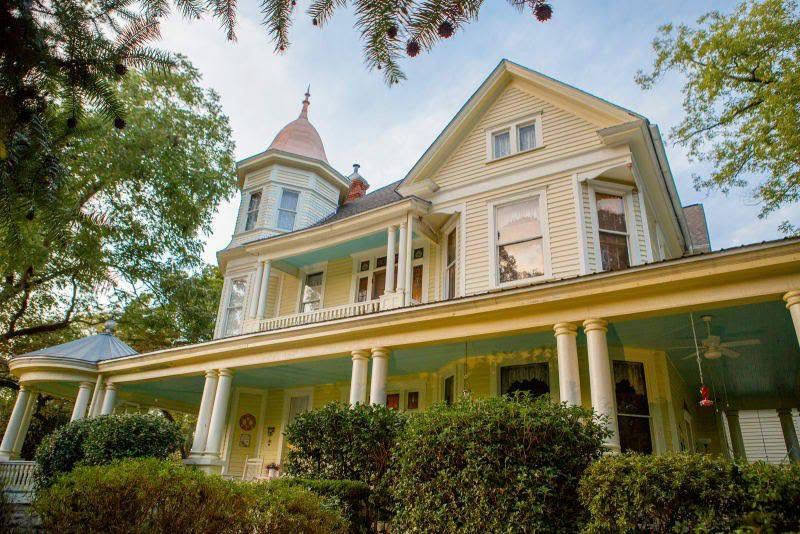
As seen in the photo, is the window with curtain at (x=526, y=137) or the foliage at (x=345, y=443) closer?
the foliage at (x=345, y=443)

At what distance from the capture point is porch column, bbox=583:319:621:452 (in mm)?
6887

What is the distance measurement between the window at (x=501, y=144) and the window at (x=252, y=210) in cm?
889

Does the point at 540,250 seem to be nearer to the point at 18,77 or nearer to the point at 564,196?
the point at 564,196

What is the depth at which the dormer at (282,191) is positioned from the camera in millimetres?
17062

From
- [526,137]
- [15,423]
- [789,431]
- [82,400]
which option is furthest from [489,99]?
[15,423]

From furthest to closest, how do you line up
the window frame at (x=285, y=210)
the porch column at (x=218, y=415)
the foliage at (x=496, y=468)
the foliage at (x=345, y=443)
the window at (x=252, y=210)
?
1. the window at (x=252, y=210)
2. the window frame at (x=285, y=210)
3. the porch column at (x=218, y=415)
4. the foliage at (x=345, y=443)
5. the foliage at (x=496, y=468)

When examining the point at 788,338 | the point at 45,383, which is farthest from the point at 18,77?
the point at 45,383

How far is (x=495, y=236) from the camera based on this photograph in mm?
11344

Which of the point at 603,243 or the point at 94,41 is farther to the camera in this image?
the point at 603,243

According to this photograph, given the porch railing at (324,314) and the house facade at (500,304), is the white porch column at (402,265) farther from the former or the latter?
the porch railing at (324,314)

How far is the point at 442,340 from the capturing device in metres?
8.81

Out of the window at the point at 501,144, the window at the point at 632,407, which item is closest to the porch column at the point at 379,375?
the window at the point at 632,407

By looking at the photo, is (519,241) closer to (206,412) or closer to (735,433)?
(206,412)

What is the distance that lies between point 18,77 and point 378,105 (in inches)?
60.0
